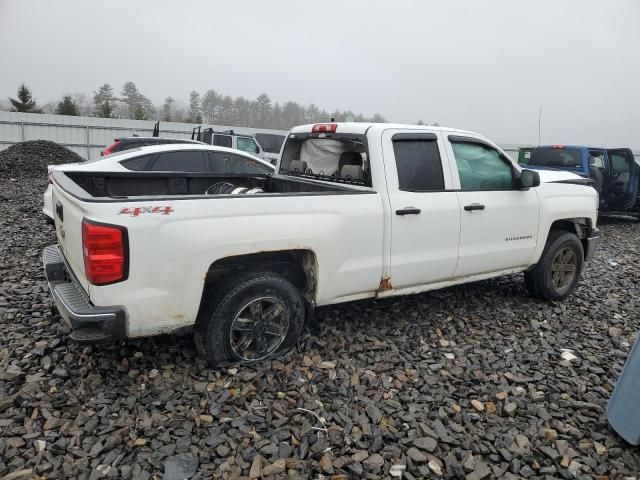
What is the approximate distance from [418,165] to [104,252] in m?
2.66

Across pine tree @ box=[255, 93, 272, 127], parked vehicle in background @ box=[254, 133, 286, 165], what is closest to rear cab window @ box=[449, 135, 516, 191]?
parked vehicle in background @ box=[254, 133, 286, 165]

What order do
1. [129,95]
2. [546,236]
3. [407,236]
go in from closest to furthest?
1. [407,236]
2. [546,236]
3. [129,95]

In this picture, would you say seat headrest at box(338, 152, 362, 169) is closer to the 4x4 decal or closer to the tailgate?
the 4x4 decal

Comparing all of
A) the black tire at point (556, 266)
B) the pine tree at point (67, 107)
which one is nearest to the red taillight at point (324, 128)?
the black tire at point (556, 266)

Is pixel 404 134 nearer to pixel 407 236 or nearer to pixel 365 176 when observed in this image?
pixel 365 176

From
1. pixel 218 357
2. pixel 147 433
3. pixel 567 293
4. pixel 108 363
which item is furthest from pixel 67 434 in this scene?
pixel 567 293

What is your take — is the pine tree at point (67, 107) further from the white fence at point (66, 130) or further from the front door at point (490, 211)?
the front door at point (490, 211)

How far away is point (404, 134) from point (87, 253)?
9.00 feet

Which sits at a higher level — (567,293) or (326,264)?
(326,264)

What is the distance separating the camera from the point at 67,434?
270 cm

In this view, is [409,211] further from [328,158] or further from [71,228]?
[71,228]

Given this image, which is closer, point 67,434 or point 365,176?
point 67,434

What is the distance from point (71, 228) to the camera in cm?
309

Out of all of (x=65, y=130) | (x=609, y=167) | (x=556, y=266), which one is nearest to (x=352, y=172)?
(x=556, y=266)
